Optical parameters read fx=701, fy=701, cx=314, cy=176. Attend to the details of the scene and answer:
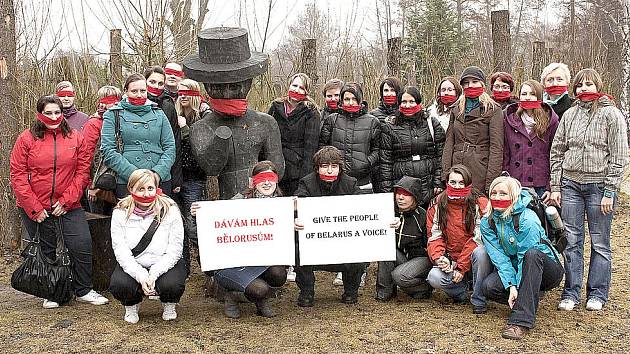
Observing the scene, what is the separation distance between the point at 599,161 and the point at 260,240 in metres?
2.65

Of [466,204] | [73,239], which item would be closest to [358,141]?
[466,204]

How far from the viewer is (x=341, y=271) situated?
5.83 meters

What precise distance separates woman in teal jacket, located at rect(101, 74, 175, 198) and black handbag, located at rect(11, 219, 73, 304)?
28.3 inches

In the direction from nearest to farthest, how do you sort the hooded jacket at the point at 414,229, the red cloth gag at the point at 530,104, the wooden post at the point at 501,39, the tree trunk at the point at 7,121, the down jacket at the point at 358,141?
1. the red cloth gag at the point at 530,104
2. the hooded jacket at the point at 414,229
3. the down jacket at the point at 358,141
4. the tree trunk at the point at 7,121
5. the wooden post at the point at 501,39

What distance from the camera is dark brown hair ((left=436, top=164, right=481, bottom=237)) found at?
553 centimetres

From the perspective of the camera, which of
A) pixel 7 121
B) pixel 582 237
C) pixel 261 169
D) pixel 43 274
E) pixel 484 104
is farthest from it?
pixel 7 121

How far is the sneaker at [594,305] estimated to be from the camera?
5.51 meters

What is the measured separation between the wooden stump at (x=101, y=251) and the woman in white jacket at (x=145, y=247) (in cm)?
110

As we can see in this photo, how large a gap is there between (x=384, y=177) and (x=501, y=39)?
465 centimetres

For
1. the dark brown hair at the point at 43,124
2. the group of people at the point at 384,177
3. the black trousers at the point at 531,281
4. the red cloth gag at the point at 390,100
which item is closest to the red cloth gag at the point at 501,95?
the group of people at the point at 384,177

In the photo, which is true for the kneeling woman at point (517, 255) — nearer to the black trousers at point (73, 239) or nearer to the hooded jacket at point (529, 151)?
the hooded jacket at point (529, 151)

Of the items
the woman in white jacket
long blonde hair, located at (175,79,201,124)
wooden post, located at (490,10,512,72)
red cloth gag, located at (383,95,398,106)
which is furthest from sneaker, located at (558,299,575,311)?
wooden post, located at (490,10,512,72)

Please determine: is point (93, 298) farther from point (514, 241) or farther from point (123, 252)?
point (514, 241)

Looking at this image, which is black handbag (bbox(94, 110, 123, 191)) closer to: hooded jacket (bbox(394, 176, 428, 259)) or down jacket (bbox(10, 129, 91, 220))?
down jacket (bbox(10, 129, 91, 220))
